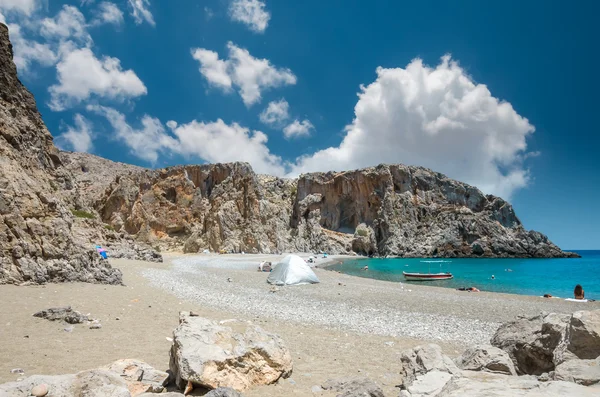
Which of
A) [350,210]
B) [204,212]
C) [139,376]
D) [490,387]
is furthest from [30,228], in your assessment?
[350,210]

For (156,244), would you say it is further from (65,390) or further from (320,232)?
(65,390)

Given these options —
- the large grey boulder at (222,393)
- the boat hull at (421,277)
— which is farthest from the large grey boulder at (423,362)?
the boat hull at (421,277)

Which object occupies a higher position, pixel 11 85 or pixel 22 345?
pixel 11 85

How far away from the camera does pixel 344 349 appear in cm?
870

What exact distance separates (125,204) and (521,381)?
251 ft

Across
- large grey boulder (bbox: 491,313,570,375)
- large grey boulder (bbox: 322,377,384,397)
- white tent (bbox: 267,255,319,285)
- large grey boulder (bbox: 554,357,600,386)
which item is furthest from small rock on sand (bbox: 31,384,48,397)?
white tent (bbox: 267,255,319,285)

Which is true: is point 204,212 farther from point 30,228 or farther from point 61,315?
point 61,315

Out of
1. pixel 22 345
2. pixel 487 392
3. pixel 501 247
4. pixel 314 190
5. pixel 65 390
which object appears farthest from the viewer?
pixel 314 190

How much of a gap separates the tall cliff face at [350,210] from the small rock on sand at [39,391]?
68.6m

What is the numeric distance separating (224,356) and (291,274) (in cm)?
1795

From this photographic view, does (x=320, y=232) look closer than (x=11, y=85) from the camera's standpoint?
No

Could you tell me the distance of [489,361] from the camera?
18.1ft

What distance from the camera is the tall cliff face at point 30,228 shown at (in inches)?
482

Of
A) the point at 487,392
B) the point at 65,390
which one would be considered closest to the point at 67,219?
the point at 65,390
